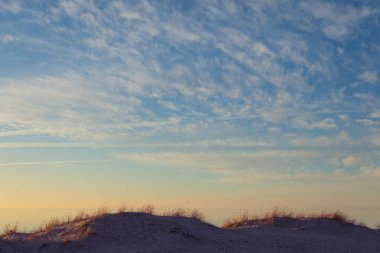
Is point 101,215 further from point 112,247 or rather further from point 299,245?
point 299,245

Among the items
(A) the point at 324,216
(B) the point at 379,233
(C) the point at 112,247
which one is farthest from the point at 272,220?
(C) the point at 112,247

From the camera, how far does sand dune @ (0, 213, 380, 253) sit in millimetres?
19609

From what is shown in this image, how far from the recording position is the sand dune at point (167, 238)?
19.6 metres

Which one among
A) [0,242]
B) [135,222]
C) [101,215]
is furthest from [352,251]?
→ [0,242]

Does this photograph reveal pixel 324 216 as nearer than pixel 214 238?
No

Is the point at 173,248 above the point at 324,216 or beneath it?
beneath

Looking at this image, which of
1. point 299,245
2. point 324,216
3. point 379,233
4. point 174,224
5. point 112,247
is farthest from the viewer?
point 324,216

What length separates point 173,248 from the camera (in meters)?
19.4

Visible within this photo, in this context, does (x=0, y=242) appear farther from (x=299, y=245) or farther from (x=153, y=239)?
(x=299, y=245)

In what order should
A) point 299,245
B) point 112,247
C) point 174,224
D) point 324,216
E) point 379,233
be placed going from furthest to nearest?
point 324,216 < point 379,233 < point 174,224 < point 299,245 < point 112,247

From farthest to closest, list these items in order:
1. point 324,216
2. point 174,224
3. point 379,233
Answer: point 324,216 → point 379,233 → point 174,224

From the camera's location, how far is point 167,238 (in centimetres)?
2033

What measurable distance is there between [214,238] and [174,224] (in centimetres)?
175

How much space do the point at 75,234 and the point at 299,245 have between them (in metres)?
8.15
